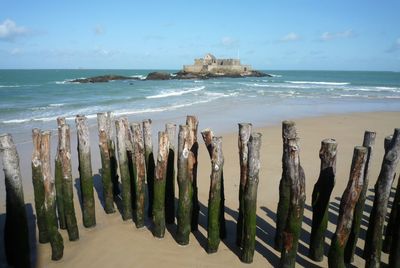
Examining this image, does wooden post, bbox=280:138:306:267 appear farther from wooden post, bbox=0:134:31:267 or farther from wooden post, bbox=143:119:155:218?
wooden post, bbox=0:134:31:267

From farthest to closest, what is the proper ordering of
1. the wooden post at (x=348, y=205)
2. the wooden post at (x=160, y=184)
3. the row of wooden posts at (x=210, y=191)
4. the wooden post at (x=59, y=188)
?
the wooden post at (x=59, y=188) < the wooden post at (x=160, y=184) < the row of wooden posts at (x=210, y=191) < the wooden post at (x=348, y=205)

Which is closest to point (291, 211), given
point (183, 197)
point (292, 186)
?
point (292, 186)

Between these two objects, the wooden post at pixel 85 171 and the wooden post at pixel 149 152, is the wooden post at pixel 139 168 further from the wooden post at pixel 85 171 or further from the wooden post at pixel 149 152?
the wooden post at pixel 85 171

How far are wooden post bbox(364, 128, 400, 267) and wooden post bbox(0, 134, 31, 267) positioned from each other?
4828 mm

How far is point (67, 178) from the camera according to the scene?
5.60 meters

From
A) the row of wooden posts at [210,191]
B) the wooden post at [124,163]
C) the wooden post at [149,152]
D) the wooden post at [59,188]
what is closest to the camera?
the row of wooden posts at [210,191]

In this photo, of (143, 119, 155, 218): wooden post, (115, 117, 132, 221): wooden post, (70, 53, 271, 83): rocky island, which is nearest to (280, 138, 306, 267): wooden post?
(143, 119, 155, 218): wooden post

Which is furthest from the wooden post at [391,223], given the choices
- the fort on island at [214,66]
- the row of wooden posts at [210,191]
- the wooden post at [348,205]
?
the fort on island at [214,66]

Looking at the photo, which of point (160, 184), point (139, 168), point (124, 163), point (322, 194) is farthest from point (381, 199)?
point (124, 163)

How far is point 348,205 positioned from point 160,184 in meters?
2.84

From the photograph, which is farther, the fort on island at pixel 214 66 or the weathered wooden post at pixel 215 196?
the fort on island at pixel 214 66

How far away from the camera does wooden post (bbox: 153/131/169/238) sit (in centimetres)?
547

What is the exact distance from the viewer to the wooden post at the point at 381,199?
Answer: 4.43 metres

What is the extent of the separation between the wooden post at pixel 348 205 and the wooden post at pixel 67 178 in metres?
4.07
